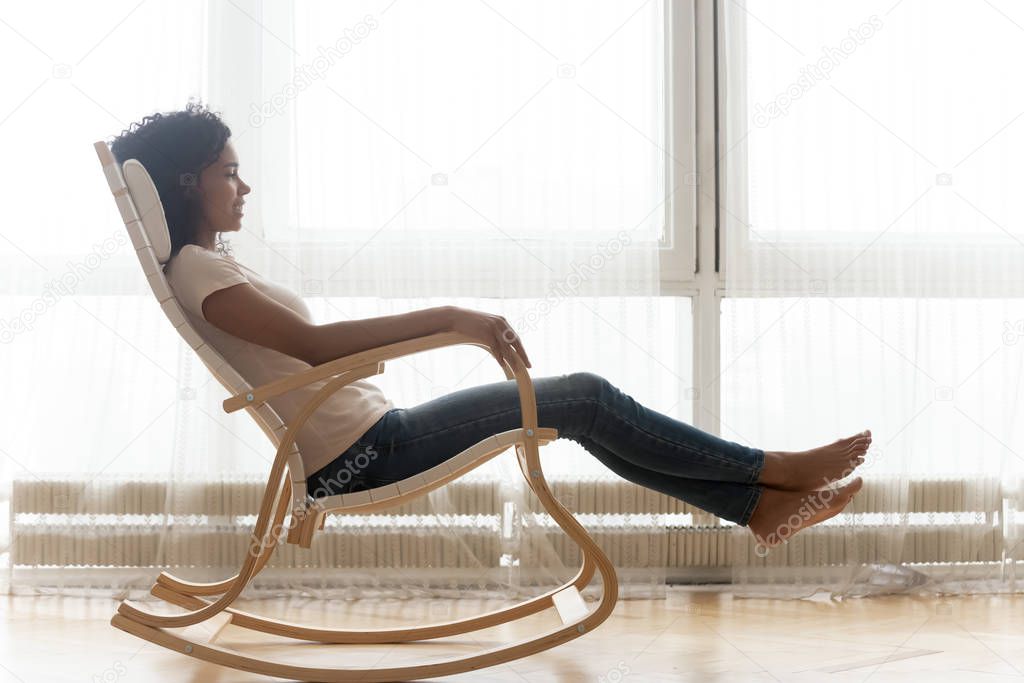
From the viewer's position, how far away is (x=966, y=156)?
8.23 ft

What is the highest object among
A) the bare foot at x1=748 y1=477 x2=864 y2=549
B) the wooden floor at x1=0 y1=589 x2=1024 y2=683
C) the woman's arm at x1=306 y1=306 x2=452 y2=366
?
the woman's arm at x1=306 y1=306 x2=452 y2=366

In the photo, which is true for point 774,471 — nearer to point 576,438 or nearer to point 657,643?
point 576,438

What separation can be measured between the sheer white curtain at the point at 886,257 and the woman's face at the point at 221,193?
1.31 metres

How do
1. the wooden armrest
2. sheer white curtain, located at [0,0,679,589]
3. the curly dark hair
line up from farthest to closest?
1. sheer white curtain, located at [0,0,679,589]
2. the curly dark hair
3. the wooden armrest

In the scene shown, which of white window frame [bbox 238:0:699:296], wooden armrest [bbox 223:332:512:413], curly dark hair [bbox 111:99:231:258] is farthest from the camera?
white window frame [bbox 238:0:699:296]

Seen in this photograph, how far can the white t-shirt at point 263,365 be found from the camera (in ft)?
5.38

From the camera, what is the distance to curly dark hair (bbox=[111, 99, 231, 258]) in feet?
5.74

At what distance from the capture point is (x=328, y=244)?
2.47m

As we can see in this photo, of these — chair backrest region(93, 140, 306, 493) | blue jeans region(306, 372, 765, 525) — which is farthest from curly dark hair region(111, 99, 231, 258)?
blue jeans region(306, 372, 765, 525)

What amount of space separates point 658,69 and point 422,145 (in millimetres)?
662

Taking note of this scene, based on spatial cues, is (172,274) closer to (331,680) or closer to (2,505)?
(331,680)

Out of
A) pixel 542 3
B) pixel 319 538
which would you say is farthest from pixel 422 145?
pixel 319 538

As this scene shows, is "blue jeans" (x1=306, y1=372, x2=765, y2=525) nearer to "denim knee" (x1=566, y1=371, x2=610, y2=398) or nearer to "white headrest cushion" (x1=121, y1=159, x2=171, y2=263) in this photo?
"denim knee" (x1=566, y1=371, x2=610, y2=398)

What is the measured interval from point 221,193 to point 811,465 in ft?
3.94
